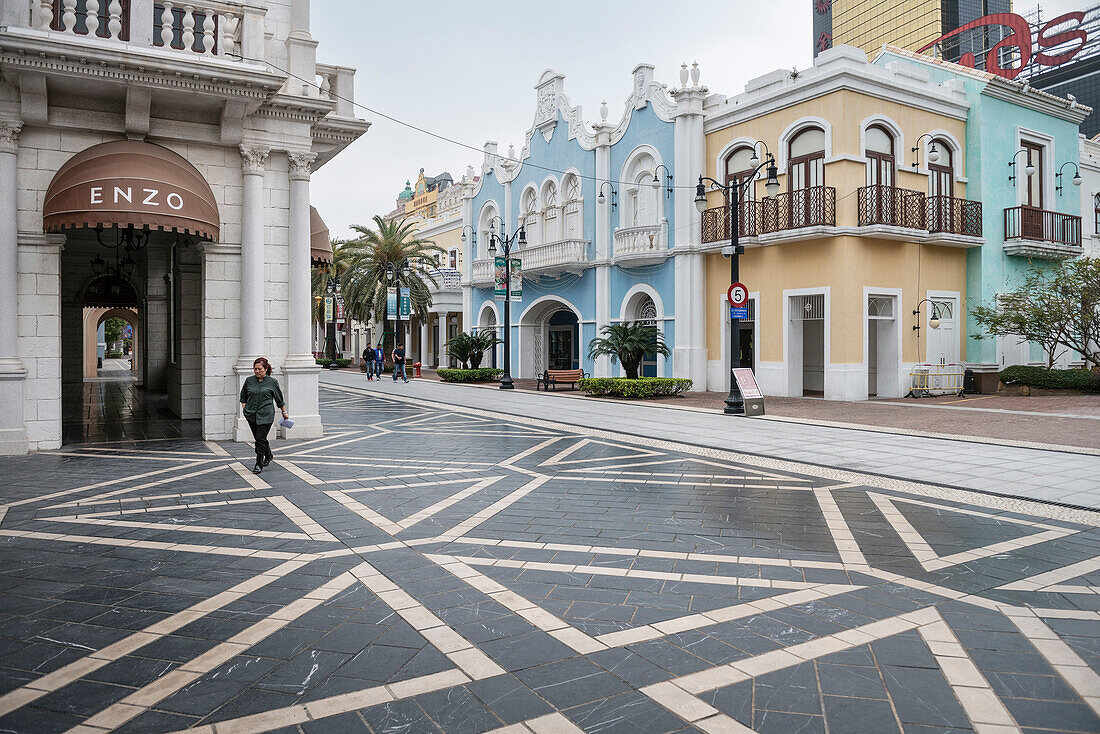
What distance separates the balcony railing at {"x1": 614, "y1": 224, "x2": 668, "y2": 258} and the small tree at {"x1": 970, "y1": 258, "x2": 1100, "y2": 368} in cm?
1053

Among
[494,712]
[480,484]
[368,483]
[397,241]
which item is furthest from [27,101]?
[397,241]

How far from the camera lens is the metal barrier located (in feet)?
71.1

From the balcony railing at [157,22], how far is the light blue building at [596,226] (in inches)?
643

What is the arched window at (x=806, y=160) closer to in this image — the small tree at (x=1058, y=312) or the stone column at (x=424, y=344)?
the small tree at (x=1058, y=312)

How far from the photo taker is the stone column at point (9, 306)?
408 inches

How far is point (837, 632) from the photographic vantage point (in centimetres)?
399

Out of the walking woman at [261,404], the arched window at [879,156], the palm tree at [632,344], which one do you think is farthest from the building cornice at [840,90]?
the walking woman at [261,404]

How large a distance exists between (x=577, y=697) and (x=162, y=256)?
1954 cm

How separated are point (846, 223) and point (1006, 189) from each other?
8.14m

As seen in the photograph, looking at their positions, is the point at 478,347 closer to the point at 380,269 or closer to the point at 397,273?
the point at 397,273

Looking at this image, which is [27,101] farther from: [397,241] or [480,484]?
[397,241]

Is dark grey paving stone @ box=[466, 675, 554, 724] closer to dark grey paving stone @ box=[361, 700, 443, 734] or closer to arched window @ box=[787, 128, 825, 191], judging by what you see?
dark grey paving stone @ box=[361, 700, 443, 734]

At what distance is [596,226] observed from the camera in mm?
28234

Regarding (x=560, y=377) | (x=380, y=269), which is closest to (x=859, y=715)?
(x=560, y=377)
